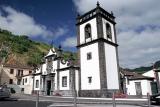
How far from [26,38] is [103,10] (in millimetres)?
82282

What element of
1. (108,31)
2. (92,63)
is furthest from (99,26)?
(92,63)

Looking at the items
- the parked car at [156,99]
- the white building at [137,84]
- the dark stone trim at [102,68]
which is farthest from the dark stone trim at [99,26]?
the parked car at [156,99]

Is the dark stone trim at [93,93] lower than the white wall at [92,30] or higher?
lower

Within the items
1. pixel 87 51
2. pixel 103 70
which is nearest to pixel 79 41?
pixel 87 51

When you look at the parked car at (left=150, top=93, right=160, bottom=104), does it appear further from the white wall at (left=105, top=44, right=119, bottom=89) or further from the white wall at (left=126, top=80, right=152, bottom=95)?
the white wall at (left=126, top=80, right=152, bottom=95)

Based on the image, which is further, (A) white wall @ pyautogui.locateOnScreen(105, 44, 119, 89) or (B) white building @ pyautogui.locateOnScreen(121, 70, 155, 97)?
(B) white building @ pyautogui.locateOnScreen(121, 70, 155, 97)

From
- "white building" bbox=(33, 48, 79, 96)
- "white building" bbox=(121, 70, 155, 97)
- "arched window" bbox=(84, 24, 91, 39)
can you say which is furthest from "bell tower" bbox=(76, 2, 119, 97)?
"white building" bbox=(121, 70, 155, 97)

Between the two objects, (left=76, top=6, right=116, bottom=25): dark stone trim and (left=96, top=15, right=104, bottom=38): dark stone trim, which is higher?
(left=76, top=6, right=116, bottom=25): dark stone trim

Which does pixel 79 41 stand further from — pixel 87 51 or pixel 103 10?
pixel 103 10

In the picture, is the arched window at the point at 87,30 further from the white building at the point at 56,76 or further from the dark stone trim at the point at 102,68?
the white building at the point at 56,76

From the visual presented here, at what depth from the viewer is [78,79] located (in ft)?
102

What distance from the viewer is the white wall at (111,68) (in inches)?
1093

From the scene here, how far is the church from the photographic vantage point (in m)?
27.5

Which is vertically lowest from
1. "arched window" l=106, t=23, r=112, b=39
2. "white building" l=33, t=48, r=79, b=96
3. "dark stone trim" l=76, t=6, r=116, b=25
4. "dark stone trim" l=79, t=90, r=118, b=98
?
"dark stone trim" l=79, t=90, r=118, b=98
